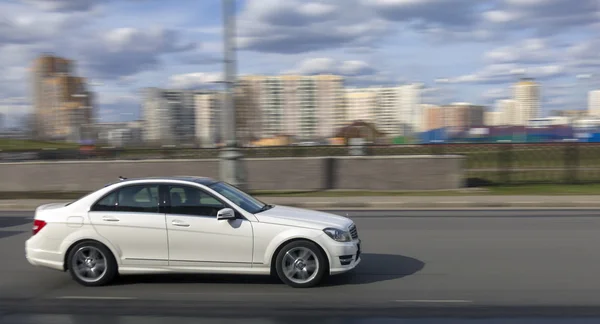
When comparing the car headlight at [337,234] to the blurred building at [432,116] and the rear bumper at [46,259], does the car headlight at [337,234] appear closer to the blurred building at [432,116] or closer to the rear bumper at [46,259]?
the rear bumper at [46,259]

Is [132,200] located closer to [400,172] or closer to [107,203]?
[107,203]

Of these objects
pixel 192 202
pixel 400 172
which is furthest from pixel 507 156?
pixel 192 202

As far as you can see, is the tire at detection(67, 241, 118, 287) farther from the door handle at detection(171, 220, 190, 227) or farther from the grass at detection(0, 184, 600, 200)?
the grass at detection(0, 184, 600, 200)

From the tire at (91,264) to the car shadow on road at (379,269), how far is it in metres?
2.80

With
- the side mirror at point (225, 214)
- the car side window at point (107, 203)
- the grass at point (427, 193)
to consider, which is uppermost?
the car side window at point (107, 203)

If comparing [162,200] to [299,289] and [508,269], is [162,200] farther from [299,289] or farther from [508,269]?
[508,269]

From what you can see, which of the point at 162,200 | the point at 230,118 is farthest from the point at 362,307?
the point at 230,118

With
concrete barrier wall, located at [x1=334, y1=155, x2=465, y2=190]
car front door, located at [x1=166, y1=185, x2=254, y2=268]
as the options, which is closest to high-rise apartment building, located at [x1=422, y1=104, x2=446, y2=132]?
concrete barrier wall, located at [x1=334, y1=155, x2=465, y2=190]

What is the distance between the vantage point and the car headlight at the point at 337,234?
7645 millimetres

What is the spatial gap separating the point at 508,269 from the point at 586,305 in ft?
6.43

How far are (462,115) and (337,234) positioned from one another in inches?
1932

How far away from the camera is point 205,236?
7711mm

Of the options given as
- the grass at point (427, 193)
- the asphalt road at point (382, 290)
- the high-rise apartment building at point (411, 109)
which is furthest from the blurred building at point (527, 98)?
the asphalt road at point (382, 290)

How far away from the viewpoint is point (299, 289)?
7613mm
